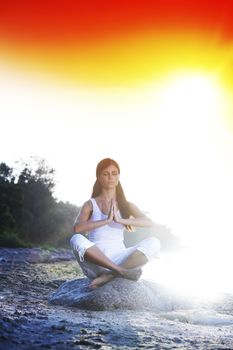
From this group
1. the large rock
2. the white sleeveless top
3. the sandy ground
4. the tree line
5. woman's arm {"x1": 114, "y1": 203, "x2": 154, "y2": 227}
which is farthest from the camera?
the tree line

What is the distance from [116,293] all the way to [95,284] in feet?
1.04

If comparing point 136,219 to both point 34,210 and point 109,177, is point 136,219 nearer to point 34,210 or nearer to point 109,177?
point 109,177

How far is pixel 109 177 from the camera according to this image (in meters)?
6.09

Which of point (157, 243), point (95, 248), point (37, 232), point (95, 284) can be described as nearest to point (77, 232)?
point (95, 248)

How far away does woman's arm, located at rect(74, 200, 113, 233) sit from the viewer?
5.70m

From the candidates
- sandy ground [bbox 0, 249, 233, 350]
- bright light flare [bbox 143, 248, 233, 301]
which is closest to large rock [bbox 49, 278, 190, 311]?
sandy ground [bbox 0, 249, 233, 350]

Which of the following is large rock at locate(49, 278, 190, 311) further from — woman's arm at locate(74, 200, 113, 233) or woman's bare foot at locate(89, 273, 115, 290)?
woman's arm at locate(74, 200, 113, 233)

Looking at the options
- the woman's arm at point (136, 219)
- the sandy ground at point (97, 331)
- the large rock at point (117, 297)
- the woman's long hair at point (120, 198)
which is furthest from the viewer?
the woman's long hair at point (120, 198)

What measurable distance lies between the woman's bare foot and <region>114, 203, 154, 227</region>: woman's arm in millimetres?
764

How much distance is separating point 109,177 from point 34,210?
122 feet

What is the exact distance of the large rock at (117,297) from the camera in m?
5.54

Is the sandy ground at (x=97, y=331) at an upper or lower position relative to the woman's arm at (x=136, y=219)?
lower

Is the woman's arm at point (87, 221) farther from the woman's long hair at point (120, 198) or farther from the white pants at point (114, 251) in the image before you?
the woman's long hair at point (120, 198)

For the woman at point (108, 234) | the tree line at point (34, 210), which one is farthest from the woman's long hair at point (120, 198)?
the tree line at point (34, 210)
